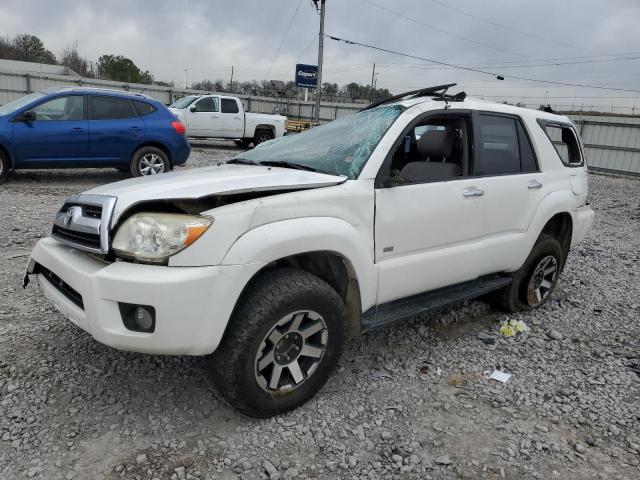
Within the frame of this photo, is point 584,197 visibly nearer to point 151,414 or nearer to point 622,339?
point 622,339

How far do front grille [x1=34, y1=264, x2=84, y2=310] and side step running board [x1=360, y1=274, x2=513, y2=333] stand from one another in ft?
5.02

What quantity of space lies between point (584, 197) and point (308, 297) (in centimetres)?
332

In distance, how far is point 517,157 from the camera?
3.87m

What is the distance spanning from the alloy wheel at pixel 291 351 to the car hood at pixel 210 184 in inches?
27.2

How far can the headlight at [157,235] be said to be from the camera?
2219mm

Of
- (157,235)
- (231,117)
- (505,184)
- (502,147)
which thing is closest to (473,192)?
(505,184)

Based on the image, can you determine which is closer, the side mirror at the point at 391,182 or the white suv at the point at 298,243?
the white suv at the point at 298,243

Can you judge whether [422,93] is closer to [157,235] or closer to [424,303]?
[424,303]

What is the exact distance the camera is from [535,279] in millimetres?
4273

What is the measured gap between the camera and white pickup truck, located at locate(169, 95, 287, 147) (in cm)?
1570

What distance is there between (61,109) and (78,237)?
648 centimetres

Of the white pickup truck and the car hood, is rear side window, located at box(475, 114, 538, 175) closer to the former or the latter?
the car hood

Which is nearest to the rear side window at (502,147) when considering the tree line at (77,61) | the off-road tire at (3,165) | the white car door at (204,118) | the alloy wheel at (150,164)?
the alloy wheel at (150,164)

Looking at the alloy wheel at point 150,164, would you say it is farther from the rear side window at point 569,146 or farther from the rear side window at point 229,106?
the rear side window at point 229,106
